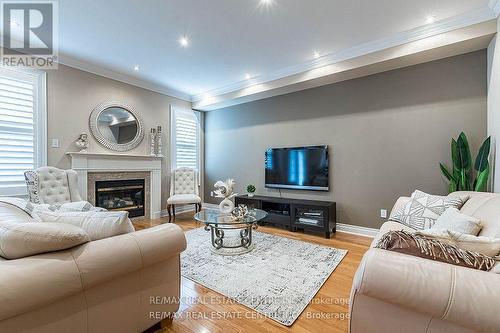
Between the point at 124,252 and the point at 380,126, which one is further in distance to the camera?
the point at 380,126

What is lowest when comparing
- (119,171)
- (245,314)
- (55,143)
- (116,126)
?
(245,314)

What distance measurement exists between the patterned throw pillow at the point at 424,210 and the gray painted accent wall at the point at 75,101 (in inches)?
172

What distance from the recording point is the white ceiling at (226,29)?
233 centimetres

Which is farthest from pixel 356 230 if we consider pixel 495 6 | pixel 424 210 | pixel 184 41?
pixel 184 41

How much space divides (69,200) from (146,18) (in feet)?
8.67

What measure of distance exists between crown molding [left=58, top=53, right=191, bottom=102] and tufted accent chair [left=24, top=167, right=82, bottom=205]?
5.50 feet

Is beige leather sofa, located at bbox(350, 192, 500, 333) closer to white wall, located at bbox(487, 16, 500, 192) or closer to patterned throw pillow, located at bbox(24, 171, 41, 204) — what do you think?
white wall, located at bbox(487, 16, 500, 192)

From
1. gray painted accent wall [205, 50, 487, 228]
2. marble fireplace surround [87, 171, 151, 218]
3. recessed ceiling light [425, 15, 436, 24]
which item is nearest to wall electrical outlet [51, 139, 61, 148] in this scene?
marble fireplace surround [87, 171, 151, 218]

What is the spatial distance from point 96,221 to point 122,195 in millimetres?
3273

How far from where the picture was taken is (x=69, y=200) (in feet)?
10.5

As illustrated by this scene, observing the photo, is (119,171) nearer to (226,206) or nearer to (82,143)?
(82,143)

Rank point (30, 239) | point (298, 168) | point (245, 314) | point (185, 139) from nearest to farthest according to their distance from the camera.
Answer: point (30, 239), point (245, 314), point (298, 168), point (185, 139)

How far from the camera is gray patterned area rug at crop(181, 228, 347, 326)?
182cm

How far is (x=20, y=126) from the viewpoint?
3107mm
